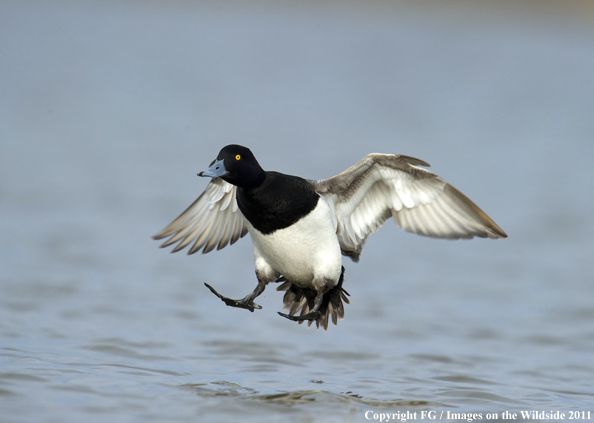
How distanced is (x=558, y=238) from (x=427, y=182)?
5786 millimetres

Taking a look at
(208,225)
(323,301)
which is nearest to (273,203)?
(323,301)

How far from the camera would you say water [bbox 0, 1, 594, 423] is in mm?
4883

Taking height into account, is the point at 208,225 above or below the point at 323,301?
above

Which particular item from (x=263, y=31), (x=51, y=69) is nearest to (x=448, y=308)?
(x=51, y=69)

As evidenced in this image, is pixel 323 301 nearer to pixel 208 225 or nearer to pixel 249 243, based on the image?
pixel 208 225

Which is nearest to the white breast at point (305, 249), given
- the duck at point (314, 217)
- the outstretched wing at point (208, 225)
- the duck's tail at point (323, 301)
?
the duck at point (314, 217)

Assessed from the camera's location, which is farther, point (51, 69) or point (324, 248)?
point (51, 69)

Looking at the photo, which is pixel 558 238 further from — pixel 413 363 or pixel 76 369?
pixel 76 369

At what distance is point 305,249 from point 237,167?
26.9 inches

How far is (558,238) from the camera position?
395 inches

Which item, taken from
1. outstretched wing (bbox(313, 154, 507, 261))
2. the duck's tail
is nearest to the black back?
outstretched wing (bbox(313, 154, 507, 261))

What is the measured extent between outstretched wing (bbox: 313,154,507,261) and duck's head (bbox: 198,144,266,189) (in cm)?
65

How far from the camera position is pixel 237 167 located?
167 inches

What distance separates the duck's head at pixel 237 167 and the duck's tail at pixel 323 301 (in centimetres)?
99
